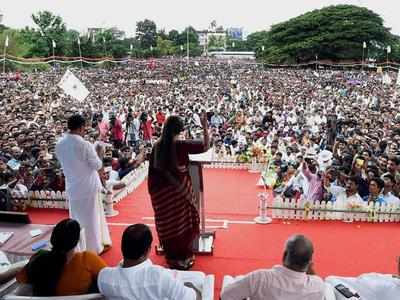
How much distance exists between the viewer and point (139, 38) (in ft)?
223

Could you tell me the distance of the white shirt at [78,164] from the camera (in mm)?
3809

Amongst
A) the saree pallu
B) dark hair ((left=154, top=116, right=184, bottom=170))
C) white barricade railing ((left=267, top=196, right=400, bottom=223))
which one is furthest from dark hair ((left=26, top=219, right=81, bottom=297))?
white barricade railing ((left=267, top=196, right=400, bottom=223))

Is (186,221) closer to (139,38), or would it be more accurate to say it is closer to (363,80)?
(363,80)

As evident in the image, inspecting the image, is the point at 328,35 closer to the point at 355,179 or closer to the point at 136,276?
the point at 355,179

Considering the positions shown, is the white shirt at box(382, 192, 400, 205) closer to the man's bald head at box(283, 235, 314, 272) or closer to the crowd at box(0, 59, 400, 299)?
the crowd at box(0, 59, 400, 299)

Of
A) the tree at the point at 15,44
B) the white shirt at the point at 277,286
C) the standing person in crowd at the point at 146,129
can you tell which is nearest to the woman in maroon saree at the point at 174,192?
the white shirt at the point at 277,286

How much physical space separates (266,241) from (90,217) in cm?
194

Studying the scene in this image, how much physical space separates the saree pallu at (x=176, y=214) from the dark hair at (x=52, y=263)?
1.41m

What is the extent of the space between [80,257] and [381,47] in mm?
48170

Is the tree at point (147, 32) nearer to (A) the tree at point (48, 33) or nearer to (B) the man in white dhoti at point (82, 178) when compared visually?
(A) the tree at point (48, 33)

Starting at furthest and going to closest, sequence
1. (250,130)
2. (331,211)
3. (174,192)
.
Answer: (250,130) < (331,211) < (174,192)

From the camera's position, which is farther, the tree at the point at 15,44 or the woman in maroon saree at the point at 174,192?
the tree at the point at 15,44

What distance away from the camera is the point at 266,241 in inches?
190

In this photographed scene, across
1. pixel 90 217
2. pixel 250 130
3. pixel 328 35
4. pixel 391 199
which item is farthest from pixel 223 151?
pixel 328 35
